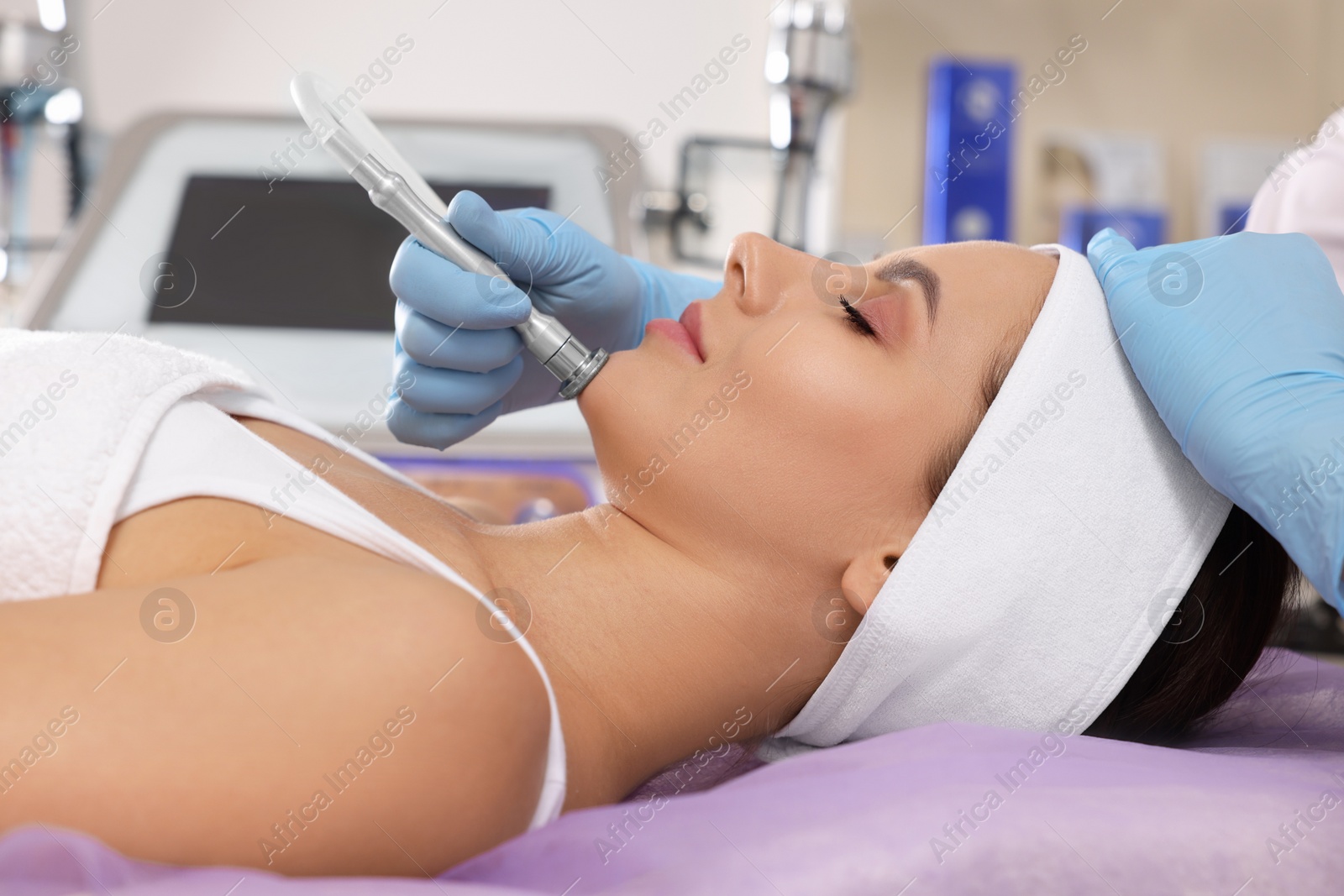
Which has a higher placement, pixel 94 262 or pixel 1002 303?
pixel 1002 303

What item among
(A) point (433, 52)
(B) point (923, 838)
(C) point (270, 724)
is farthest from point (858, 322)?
(A) point (433, 52)

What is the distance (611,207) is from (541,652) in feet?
3.63

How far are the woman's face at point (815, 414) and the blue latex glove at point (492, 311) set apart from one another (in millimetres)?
151

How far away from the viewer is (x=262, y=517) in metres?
0.66

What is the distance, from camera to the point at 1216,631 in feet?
2.65

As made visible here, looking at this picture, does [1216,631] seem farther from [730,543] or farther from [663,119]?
[663,119]

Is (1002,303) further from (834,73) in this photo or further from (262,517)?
(834,73)

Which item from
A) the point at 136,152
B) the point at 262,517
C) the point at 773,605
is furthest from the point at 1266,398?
the point at 136,152

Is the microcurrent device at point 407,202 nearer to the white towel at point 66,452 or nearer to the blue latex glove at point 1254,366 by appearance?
the white towel at point 66,452

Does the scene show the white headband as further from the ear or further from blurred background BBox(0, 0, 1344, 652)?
blurred background BBox(0, 0, 1344, 652)

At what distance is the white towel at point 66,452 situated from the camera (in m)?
0.62

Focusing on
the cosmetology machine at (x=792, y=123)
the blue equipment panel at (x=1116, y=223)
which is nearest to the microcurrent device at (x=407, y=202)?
the cosmetology machine at (x=792, y=123)

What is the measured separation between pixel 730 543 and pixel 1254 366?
0.40 metres

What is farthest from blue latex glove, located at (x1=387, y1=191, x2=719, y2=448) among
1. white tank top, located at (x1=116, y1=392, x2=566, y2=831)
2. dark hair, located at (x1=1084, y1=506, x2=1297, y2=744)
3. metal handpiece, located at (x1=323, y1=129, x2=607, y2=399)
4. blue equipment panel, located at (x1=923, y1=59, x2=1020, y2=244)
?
blue equipment panel, located at (x1=923, y1=59, x2=1020, y2=244)
